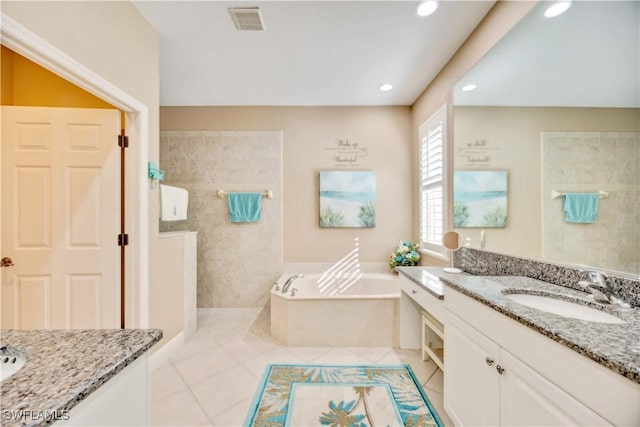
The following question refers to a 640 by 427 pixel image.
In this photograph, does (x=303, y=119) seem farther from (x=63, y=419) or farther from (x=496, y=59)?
(x=63, y=419)

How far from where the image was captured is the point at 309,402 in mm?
1706

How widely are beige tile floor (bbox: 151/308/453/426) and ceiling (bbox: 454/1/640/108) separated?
1.96 metres

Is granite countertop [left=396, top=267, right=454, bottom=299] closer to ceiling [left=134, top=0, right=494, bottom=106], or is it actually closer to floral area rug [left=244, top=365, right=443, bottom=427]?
floral area rug [left=244, top=365, right=443, bottom=427]

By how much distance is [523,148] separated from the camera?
62.0 inches

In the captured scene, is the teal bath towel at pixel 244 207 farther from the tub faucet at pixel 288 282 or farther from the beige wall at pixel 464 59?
the beige wall at pixel 464 59

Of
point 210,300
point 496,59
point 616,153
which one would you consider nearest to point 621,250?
point 616,153

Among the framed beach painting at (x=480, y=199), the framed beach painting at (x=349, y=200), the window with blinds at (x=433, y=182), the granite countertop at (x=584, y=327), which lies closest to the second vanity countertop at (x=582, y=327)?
the granite countertop at (x=584, y=327)

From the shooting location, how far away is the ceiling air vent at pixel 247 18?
180cm

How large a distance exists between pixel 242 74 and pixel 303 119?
3.29ft

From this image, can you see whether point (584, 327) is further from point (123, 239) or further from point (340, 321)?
point (123, 239)

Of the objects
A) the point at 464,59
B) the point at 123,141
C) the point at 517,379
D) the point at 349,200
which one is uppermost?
the point at 464,59

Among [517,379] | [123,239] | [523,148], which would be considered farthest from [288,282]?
[523,148]

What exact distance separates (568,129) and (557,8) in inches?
25.0

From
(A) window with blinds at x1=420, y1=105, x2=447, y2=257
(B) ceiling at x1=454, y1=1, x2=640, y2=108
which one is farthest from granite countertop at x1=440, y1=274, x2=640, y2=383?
(A) window with blinds at x1=420, y1=105, x2=447, y2=257
